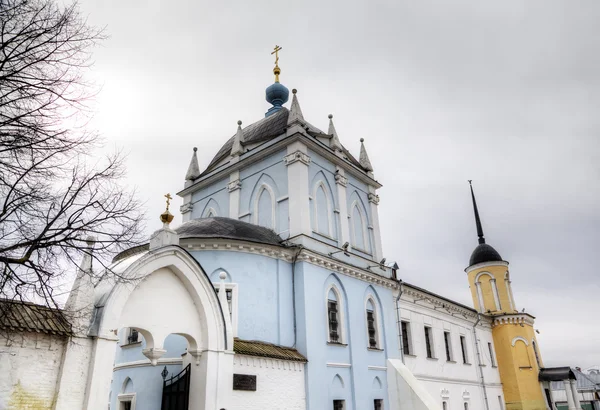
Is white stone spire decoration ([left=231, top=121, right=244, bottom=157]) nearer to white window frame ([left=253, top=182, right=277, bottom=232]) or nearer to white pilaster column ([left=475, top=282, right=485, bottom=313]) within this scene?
white window frame ([left=253, top=182, right=277, bottom=232])

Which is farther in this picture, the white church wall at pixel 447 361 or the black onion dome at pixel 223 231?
the white church wall at pixel 447 361

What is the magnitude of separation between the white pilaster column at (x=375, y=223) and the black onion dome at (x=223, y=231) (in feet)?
20.4

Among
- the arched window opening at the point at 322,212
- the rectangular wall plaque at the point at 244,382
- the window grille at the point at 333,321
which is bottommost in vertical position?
the rectangular wall plaque at the point at 244,382

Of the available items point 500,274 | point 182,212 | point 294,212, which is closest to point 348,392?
point 294,212

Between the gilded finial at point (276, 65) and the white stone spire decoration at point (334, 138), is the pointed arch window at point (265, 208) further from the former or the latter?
the gilded finial at point (276, 65)

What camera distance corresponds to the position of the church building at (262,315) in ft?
27.1

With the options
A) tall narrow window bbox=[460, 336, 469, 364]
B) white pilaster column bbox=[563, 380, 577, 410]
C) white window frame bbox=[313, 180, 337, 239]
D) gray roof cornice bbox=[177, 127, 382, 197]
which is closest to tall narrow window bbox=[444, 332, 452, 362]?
tall narrow window bbox=[460, 336, 469, 364]

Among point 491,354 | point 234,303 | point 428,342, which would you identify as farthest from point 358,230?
point 491,354

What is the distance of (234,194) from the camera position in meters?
20.8

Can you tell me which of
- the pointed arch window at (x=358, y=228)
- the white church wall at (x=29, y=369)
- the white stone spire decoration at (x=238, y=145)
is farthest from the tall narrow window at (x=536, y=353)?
the white church wall at (x=29, y=369)

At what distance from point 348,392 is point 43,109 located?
13764mm

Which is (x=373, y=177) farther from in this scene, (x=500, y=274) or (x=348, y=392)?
(x=500, y=274)

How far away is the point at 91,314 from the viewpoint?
8.61 meters

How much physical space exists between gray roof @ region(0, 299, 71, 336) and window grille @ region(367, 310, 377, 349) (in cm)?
1305
